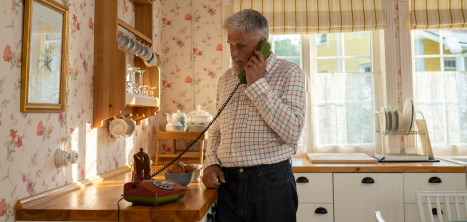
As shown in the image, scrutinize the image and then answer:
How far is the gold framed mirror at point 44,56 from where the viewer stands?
1374 millimetres

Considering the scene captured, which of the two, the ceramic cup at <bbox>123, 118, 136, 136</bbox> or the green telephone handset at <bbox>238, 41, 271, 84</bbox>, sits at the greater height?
the green telephone handset at <bbox>238, 41, 271, 84</bbox>

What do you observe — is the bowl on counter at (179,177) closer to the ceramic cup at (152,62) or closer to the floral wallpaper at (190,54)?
the ceramic cup at (152,62)

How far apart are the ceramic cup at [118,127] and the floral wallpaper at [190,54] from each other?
3.59 ft

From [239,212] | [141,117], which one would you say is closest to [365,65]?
[141,117]

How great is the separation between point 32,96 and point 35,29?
26 centimetres

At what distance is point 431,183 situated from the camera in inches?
97.7

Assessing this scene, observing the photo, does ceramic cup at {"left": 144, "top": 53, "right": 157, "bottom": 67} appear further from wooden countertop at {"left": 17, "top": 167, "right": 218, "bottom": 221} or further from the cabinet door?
the cabinet door

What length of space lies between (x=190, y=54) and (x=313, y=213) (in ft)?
5.46

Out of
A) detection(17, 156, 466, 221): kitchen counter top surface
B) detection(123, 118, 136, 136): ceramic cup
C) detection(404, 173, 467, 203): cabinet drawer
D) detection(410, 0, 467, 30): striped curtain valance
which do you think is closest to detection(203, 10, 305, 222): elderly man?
detection(17, 156, 466, 221): kitchen counter top surface

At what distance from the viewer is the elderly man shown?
4.37 ft

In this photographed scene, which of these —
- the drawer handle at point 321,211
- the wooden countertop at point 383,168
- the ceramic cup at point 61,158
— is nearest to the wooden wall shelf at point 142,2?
the ceramic cup at point 61,158

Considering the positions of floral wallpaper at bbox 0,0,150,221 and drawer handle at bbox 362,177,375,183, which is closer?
floral wallpaper at bbox 0,0,150,221

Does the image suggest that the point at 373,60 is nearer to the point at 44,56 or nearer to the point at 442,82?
the point at 442,82

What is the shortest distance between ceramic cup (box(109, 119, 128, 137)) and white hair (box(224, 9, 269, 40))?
0.95 metres
